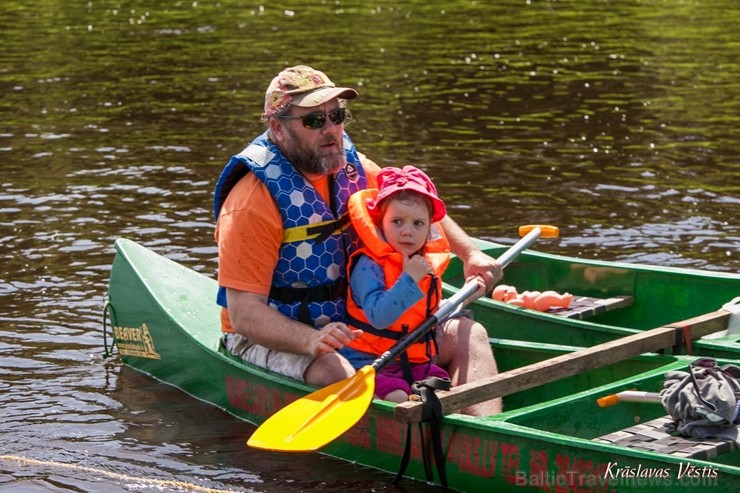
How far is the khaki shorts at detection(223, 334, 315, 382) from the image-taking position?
6.00 m

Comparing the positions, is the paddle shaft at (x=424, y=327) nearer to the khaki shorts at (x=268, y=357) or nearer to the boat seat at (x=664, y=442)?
the khaki shorts at (x=268, y=357)

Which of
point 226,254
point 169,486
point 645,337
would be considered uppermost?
point 226,254

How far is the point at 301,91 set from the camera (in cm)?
590

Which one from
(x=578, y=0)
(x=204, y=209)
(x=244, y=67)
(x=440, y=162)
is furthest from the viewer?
(x=578, y=0)

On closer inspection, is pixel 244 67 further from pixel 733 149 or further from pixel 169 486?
pixel 169 486

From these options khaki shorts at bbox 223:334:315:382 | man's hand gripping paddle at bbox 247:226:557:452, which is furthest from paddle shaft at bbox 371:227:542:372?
khaki shorts at bbox 223:334:315:382

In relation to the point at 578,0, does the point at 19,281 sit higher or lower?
lower

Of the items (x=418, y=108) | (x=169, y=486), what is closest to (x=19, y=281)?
(x=169, y=486)

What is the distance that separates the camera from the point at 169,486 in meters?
5.91

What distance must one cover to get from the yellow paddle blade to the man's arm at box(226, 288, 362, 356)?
0.18 meters

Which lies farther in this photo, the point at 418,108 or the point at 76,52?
the point at 76,52

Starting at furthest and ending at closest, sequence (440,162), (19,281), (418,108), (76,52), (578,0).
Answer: (578,0) → (76,52) → (418,108) → (440,162) → (19,281)

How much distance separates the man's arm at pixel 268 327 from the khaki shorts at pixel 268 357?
151mm

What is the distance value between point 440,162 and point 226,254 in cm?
647
